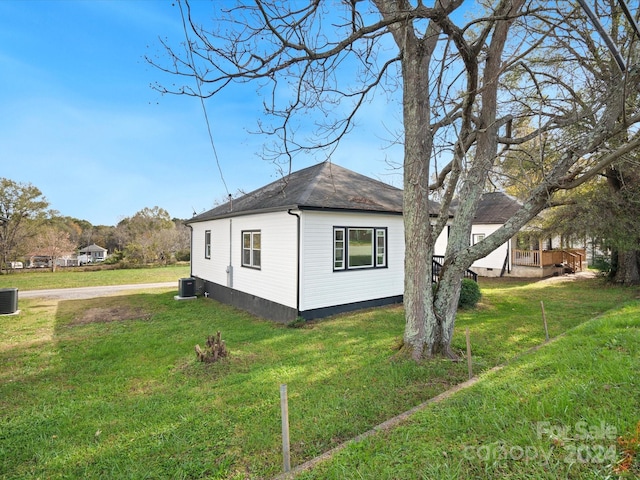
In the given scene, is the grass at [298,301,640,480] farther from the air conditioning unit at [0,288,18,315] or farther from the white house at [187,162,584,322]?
the air conditioning unit at [0,288,18,315]

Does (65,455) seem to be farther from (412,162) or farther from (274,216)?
(274,216)

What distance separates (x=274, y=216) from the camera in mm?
8812

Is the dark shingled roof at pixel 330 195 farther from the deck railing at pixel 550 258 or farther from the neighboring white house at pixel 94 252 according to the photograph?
the neighboring white house at pixel 94 252

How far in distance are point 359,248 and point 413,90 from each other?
495cm

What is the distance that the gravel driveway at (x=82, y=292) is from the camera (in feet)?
42.4

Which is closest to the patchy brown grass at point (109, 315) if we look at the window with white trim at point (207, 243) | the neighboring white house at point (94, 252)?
the window with white trim at point (207, 243)

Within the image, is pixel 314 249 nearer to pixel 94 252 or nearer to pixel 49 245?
pixel 49 245

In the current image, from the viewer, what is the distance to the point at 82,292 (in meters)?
13.9

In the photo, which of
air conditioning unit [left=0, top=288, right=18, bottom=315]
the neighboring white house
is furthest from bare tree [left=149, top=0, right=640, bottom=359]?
the neighboring white house

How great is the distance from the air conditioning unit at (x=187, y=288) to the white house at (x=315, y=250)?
2002 millimetres

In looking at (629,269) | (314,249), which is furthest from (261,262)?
(629,269)

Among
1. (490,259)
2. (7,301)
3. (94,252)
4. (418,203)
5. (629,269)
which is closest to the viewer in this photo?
(418,203)

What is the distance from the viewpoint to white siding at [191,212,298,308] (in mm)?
8211

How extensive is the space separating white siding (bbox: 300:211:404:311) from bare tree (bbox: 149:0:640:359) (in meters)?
3.04
